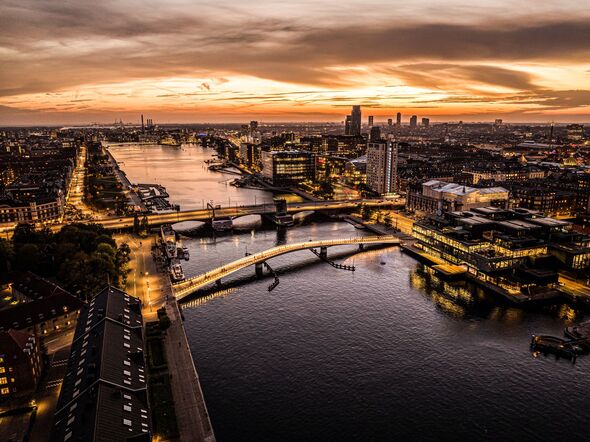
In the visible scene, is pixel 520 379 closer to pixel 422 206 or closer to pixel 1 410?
pixel 1 410

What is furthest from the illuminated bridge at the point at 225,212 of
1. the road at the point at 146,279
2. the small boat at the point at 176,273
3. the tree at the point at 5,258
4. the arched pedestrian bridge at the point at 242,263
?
the small boat at the point at 176,273

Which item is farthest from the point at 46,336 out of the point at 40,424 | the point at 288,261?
the point at 288,261

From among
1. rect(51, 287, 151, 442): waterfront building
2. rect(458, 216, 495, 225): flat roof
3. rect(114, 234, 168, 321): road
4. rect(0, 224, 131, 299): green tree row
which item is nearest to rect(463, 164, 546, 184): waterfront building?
rect(458, 216, 495, 225): flat roof

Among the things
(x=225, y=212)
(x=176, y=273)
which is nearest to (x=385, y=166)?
(x=225, y=212)

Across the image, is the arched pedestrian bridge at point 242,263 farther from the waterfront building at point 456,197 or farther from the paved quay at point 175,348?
the waterfront building at point 456,197

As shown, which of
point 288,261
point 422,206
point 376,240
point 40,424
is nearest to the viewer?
point 40,424

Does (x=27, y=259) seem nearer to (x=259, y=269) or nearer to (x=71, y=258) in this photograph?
(x=71, y=258)
